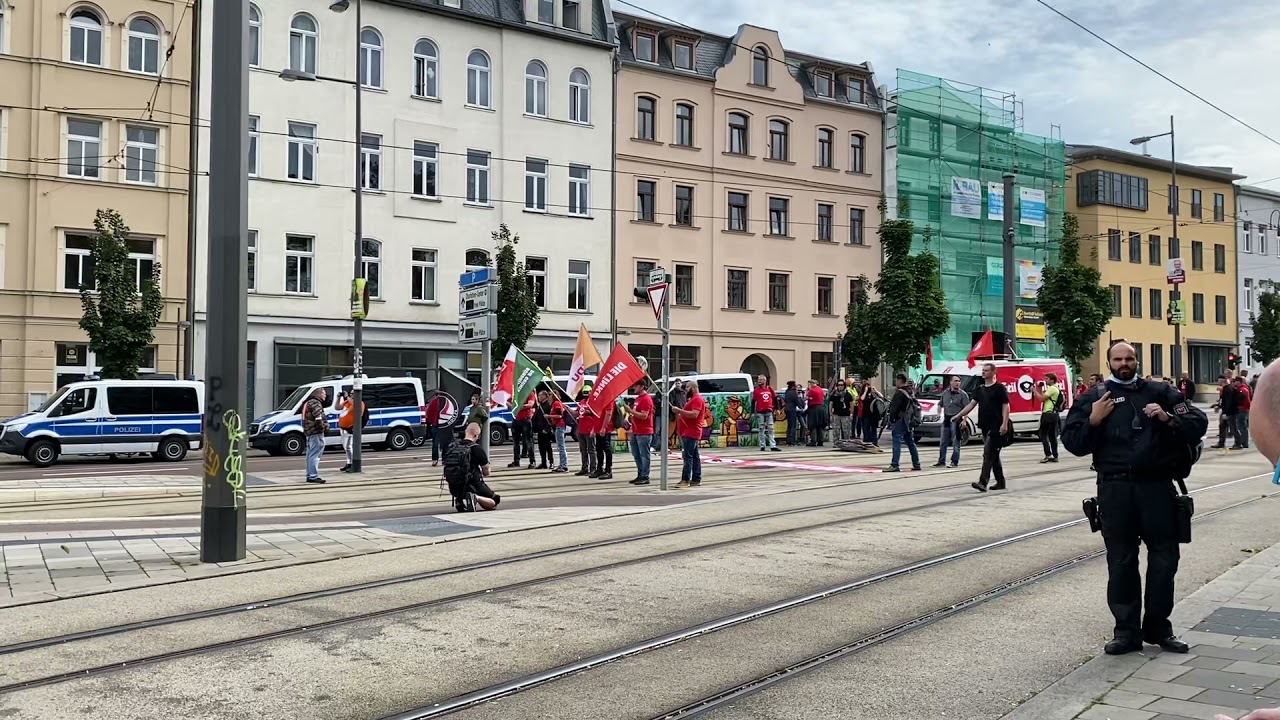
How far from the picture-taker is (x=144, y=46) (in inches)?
1303

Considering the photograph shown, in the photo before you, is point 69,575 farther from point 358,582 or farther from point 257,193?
point 257,193

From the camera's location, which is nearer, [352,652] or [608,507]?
[352,652]

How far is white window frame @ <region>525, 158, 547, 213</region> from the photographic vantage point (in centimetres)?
3988

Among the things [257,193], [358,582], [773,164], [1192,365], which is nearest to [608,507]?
[358,582]

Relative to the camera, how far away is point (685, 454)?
18.1 m

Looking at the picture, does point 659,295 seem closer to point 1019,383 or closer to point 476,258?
point 1019,383

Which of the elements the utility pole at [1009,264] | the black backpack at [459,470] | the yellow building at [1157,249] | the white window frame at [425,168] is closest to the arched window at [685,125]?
the white window frame at [425,168]

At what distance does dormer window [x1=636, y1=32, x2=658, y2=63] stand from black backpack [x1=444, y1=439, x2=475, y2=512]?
31.2 metres

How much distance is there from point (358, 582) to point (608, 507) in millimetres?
5938

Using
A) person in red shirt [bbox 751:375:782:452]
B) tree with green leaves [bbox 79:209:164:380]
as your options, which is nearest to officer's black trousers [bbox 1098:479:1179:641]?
person in red shirt [bbox 751:375:782:452]

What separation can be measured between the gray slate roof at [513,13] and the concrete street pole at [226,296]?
2892 cm

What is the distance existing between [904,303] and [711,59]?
14786 millimetres

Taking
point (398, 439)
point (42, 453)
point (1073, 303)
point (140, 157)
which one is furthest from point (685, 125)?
point (42, 453)

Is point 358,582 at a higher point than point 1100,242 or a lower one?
lower
